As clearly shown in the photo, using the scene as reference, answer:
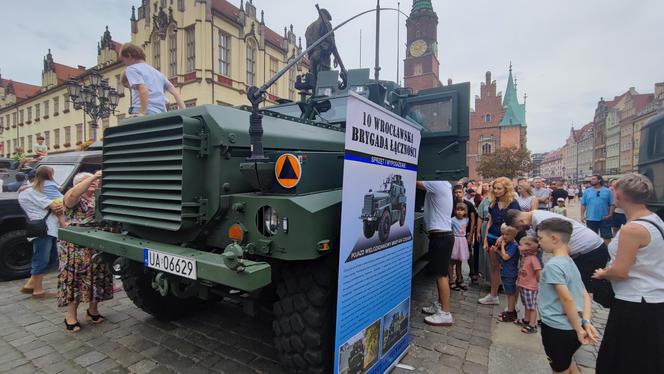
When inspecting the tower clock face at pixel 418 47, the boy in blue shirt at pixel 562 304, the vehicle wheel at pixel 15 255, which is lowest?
the vehicle wheel at pixel 15 255

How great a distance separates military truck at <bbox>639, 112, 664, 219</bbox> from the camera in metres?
4.46

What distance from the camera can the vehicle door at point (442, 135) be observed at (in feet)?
12.5

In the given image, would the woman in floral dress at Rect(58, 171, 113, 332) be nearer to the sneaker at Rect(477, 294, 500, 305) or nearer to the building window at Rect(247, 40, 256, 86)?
the sneaker at Rect(477, 294, 500, 305)

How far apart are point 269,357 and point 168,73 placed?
2369 centimetres

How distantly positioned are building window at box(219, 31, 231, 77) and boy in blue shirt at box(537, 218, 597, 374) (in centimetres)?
2279

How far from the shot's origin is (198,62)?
2089 centimetres

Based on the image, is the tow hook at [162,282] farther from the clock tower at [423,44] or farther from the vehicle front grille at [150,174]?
the clock tower at [423,44]

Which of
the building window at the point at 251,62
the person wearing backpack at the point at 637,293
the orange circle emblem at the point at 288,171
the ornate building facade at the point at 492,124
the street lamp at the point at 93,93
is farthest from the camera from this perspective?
the ornate building facade at the point at 492,124

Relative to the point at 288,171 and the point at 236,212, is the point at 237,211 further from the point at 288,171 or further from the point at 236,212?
the point at 288,171

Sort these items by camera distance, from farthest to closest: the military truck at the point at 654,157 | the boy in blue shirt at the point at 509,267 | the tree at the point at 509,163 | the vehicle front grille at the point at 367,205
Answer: the tree at the point at 509,163
the military truck at the point at 654,157
the boy in blue shirt at the point at 509,267
the vehicle front grille at the point at 367,205

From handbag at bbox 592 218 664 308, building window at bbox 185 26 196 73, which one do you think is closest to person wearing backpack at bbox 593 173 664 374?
handbag at bbox 592 218 664 308

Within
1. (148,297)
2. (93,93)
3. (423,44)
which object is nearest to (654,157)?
(148,297)

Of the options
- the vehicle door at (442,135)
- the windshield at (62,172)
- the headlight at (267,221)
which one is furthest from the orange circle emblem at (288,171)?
the windshield at (62,172)

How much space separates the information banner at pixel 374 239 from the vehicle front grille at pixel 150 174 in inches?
45.0
